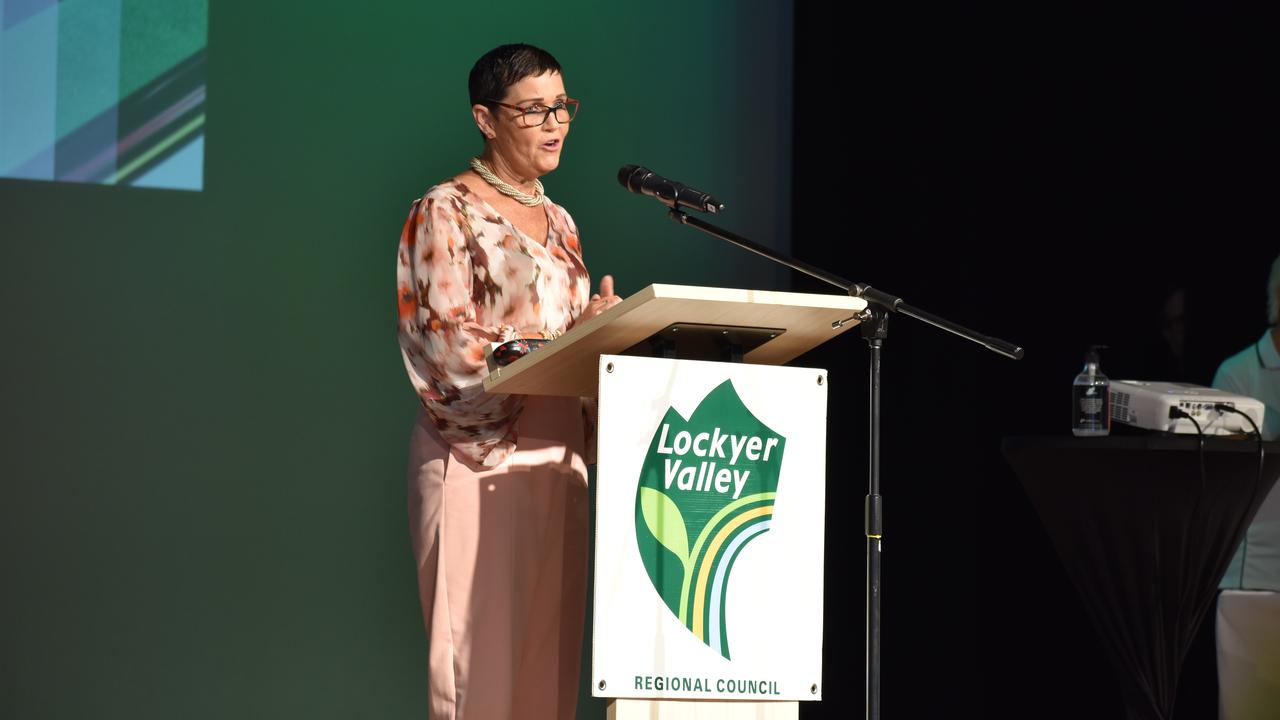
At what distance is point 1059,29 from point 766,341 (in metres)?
1.62

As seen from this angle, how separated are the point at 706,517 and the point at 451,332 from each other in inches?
23.5

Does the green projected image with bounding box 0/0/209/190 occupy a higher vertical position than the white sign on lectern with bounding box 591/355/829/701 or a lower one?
higher

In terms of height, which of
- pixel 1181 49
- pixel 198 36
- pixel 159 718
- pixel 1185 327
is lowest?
pixel 159 718

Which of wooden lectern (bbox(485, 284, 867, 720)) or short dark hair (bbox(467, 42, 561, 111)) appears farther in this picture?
short dark hair (bbox(467, 42, 561, 111))

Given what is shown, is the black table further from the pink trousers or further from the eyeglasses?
the eyeglasses

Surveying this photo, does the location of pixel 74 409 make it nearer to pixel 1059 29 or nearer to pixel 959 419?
pixel 959 419

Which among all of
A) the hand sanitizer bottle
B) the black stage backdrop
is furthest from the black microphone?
the black stage backdrop

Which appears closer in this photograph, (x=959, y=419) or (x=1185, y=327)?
(x=1185, y=327)

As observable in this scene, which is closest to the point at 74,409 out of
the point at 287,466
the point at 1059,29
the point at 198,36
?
the point at 287,466

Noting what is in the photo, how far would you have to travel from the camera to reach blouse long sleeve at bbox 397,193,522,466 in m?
1.95

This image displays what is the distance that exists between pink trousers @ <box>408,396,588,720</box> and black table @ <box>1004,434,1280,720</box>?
0.89 m

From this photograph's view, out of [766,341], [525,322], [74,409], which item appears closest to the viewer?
[766,341]

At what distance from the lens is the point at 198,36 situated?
3.42 metres

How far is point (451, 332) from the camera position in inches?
76.7
